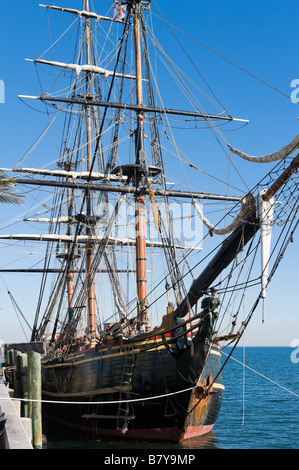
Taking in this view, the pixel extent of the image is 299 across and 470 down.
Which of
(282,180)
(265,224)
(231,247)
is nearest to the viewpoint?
(282,180)

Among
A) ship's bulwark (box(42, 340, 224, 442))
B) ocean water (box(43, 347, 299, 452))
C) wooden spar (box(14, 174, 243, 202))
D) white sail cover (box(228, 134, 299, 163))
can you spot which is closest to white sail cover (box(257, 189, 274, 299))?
white sail cover (box(228, 134, 299, 163))

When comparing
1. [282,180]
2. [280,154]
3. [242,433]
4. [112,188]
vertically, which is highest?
[112,188]

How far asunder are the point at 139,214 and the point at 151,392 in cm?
880

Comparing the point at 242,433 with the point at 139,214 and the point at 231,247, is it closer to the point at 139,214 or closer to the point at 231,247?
the point at 139,214

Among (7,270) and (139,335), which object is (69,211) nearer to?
(7,270)

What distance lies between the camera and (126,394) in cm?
1911

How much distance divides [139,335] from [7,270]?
28.5m

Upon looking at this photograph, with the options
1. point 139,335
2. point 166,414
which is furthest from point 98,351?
point 166,414

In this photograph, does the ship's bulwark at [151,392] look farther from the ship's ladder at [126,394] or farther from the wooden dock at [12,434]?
the wooden dock at [12,434]

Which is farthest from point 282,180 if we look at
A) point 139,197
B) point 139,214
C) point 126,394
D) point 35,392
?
point 139,197

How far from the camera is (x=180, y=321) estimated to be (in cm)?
1869

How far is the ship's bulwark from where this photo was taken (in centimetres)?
1852

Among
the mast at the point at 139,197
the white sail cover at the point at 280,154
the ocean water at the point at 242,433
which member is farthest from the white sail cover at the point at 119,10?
the ocean water at the point at 242,433

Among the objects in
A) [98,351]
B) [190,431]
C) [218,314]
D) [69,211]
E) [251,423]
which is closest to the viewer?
[218,314]
